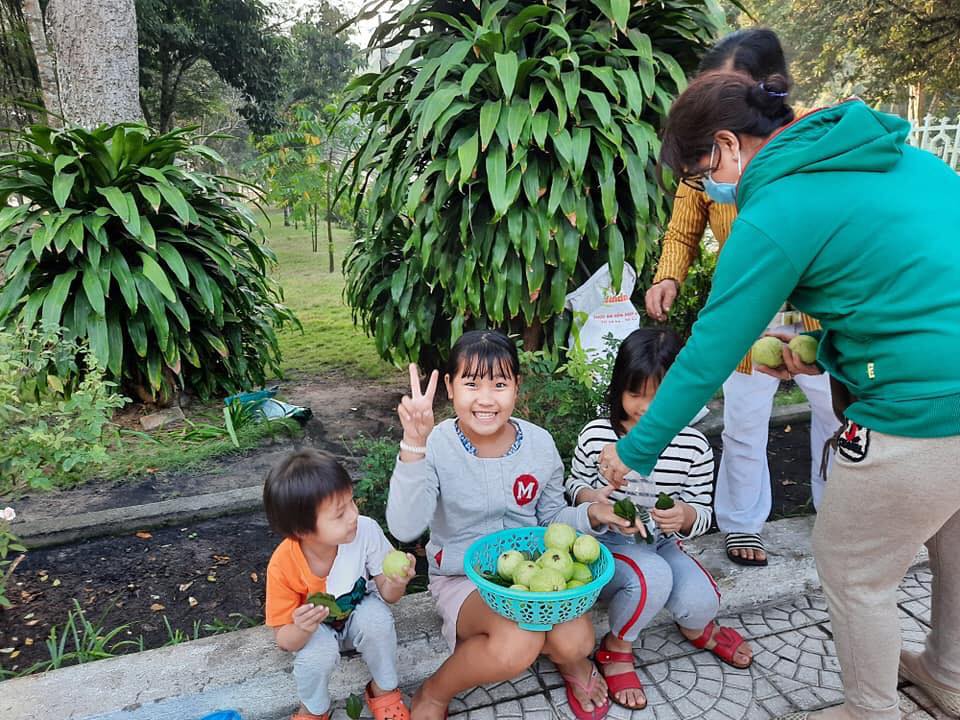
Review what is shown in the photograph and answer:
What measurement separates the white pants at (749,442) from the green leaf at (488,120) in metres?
1.57

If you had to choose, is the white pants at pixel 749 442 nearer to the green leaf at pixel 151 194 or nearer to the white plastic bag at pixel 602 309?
the white plastic bag at pixel 602 309

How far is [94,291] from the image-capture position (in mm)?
3680

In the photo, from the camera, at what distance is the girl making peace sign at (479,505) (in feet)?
6.09

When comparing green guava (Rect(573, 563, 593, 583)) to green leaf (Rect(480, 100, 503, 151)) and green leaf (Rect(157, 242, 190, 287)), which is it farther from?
green leaf (Rect(157, 242, 190, 287))

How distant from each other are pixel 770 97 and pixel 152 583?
8.86 ft

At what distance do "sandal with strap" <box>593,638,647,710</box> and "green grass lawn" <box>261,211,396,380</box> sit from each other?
11.0 feet

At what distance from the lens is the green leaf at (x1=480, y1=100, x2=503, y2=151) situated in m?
3.09

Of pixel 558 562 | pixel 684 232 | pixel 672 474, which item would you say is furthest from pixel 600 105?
pixel 558 562

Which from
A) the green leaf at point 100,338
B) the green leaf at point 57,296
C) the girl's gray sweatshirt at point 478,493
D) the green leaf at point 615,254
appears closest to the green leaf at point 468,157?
the green leaf at point 615,254

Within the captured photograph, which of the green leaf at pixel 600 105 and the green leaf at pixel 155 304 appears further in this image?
the green leaf at pixel 155 304

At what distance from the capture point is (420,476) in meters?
1.86

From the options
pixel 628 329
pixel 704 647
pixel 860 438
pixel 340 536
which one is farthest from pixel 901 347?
pixel 628 329

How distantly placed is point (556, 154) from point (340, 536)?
2187 millimetres

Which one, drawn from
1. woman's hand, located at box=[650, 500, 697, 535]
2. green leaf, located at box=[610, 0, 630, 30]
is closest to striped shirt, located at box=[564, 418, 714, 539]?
woman's hand, located at box=[650, 500, 697, 535]
